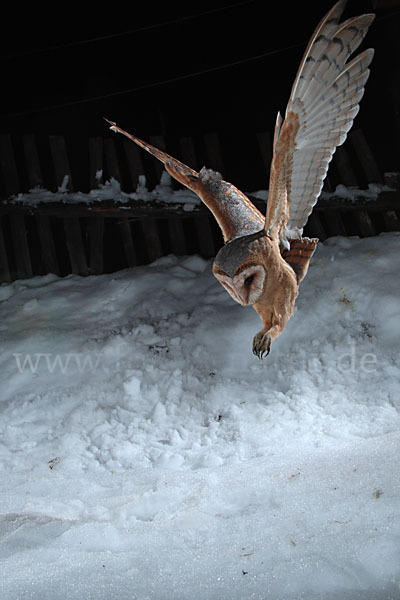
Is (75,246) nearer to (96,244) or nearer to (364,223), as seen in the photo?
(96,244)

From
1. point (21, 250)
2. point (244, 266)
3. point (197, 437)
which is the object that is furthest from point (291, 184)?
point (21, 250)

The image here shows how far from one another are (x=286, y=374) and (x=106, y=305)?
1067 millimetres

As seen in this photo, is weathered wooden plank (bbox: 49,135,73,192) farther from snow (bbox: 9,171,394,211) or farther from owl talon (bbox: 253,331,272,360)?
owl talon (bbox: 253,331,272,360)

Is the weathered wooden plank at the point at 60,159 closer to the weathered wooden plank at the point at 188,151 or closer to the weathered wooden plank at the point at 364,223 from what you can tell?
the weathered wooden plank at the point at 188,151

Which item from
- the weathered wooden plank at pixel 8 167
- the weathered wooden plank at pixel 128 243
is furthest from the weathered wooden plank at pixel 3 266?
the weathered wooden plank at pixel 128 243

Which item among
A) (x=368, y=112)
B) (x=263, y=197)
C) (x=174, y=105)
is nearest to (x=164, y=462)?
(x=263, y=197)

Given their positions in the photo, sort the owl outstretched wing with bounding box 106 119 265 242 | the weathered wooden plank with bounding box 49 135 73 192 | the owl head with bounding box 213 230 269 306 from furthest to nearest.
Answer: the weathered wooden plank with bounding box 49 135 73 192, the owl outstretched wing with bounding box 106 119 265 242, the owl head with bounding box 213 230 269 306

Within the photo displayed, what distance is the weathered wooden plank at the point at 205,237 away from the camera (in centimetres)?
325

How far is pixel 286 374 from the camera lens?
244cm

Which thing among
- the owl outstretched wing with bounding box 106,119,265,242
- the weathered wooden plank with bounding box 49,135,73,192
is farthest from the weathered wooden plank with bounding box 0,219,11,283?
the owl outstretched wing with bounding box 106,119,265,242

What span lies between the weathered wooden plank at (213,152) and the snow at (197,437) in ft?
1.93

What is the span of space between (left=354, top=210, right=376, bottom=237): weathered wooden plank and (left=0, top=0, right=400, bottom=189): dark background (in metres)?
0.39

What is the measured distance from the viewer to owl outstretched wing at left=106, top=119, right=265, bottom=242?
1526 millimetres

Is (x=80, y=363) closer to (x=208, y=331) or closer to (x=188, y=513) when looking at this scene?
(x=208, y=331)
